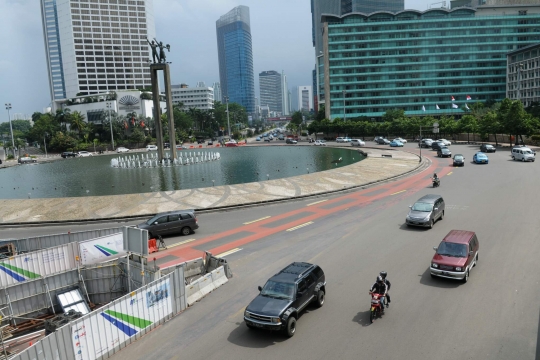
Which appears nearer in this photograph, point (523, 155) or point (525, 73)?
point (523, 155)

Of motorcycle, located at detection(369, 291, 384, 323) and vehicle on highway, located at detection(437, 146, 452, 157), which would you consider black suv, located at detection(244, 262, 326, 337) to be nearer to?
motorcycle, located at detection(369, 291, 384, 323)

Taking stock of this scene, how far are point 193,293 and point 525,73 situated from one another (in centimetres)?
14723

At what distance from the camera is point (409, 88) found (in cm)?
15000

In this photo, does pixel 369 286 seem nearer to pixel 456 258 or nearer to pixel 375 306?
pixel 375 306

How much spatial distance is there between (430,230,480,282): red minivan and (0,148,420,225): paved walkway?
18.1m

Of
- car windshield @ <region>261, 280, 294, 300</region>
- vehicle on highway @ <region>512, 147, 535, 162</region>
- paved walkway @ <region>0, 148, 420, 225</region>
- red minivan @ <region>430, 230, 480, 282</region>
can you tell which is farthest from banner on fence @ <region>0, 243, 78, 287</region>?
vehicle on highway @ <region>512, 147, 535, 162</region>

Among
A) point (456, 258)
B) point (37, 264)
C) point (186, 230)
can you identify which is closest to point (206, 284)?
point (37, 264)

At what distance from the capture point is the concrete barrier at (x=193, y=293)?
1499 centimetres

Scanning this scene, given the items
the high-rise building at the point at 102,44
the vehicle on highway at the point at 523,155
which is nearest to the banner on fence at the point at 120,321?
→ the vehicle on highway at the point at 523,155

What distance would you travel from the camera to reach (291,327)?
12258mm

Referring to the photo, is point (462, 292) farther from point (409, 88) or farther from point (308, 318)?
point (409, 88)

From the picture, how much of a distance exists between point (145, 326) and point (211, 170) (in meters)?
45.5

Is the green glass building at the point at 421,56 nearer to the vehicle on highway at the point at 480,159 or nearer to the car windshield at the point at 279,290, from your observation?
the vehicle on highway at the point at 480,159

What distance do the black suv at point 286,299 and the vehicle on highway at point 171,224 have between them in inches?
436
